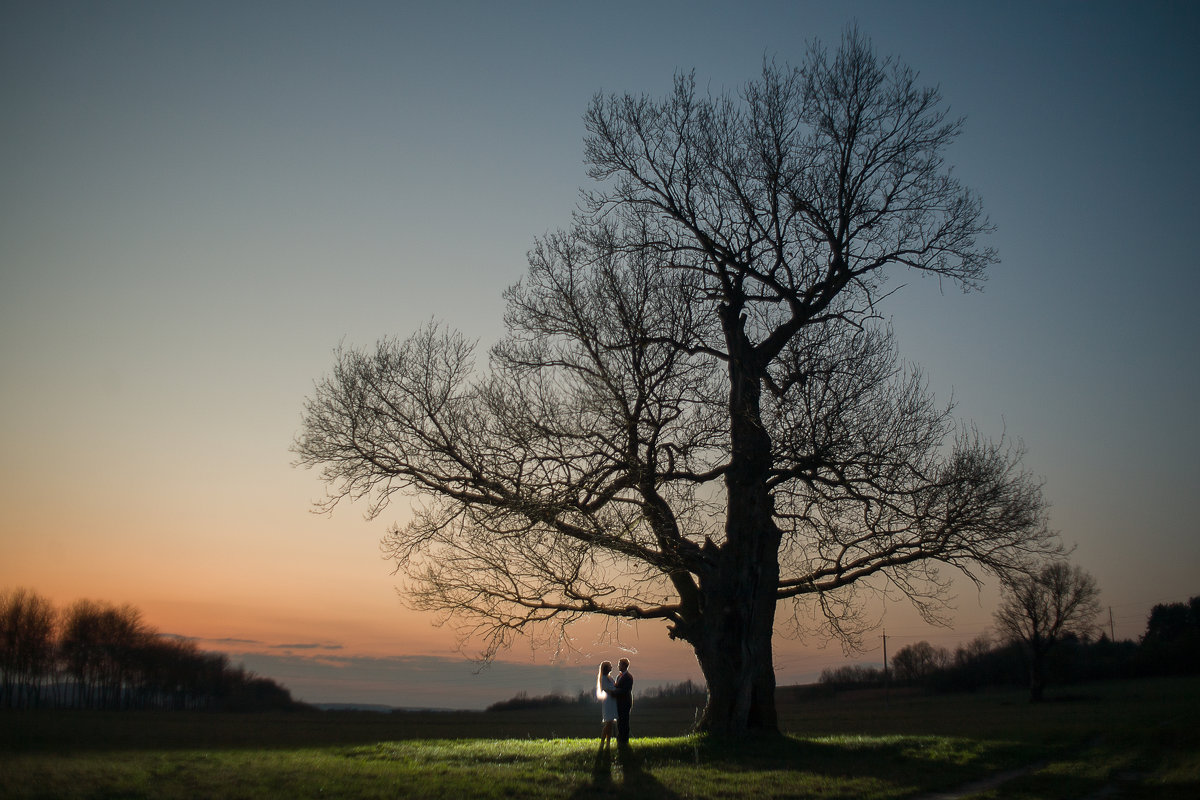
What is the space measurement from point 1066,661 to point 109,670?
95003 millimetres

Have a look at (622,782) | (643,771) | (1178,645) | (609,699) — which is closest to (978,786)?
(643,771)

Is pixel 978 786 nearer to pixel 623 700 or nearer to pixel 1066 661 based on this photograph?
pixel 623 700

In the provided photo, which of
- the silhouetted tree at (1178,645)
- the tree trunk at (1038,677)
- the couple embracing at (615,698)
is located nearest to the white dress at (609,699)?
the couple embracing at (615,698)

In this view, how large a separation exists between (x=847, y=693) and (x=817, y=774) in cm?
7856

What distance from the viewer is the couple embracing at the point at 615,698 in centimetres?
1351

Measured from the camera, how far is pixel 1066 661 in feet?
235

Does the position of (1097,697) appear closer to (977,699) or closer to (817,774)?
(977,699)

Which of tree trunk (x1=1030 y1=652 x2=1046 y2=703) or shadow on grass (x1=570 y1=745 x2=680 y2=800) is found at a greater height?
shadow on grass (x1=570 y1=745 x2=680 y2=800)

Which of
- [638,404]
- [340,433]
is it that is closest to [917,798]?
[638,404]

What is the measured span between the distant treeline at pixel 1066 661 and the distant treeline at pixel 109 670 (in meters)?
66.4

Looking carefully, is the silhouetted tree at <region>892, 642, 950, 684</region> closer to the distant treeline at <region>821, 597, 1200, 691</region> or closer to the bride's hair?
the distant treeline at <region>821, 597, 1200, 691</region>

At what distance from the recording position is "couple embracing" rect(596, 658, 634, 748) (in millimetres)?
13508

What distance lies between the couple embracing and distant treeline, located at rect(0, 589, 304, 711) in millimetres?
71631

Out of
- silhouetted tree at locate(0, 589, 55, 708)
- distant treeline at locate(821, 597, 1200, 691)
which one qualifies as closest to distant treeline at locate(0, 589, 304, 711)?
silhouetted tree at locate(0, 589, 55, 708)
